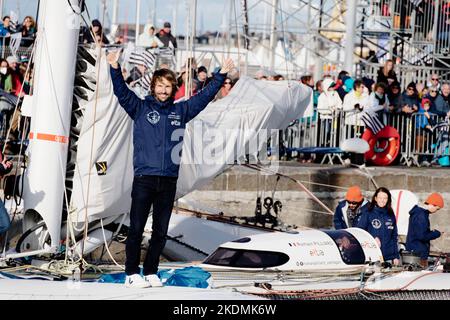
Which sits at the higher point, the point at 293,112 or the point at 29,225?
the point at 293,112

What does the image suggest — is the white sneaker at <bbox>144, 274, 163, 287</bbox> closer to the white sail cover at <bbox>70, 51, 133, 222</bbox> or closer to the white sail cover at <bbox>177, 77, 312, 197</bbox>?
the white sail cover at <bbox>70, 51, 133, 222</bbox>

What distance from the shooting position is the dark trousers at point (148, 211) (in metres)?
9.20

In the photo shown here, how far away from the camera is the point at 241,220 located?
549 inches

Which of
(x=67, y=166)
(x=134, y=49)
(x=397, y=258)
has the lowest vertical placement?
(x=397, y=258)

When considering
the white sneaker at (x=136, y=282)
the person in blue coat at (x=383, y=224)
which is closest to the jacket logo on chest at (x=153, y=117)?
the white sneaker at (x=136, y=282)

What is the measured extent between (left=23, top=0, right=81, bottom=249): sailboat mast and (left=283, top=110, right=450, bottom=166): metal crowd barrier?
9.38 m

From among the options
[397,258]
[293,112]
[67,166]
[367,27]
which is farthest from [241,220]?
[367,27]

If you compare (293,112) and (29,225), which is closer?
(29,225)

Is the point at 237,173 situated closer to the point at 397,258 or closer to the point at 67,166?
the point at 397,258

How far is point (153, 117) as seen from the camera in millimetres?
9234

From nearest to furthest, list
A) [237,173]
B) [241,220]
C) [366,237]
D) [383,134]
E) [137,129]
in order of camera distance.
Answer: [137,129], [366,237], [241,220], [237,173], [383,134]

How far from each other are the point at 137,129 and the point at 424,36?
15.3m

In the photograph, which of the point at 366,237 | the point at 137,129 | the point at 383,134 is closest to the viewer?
the point at 137,129

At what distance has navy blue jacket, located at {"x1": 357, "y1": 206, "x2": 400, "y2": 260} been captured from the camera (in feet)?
37.6
